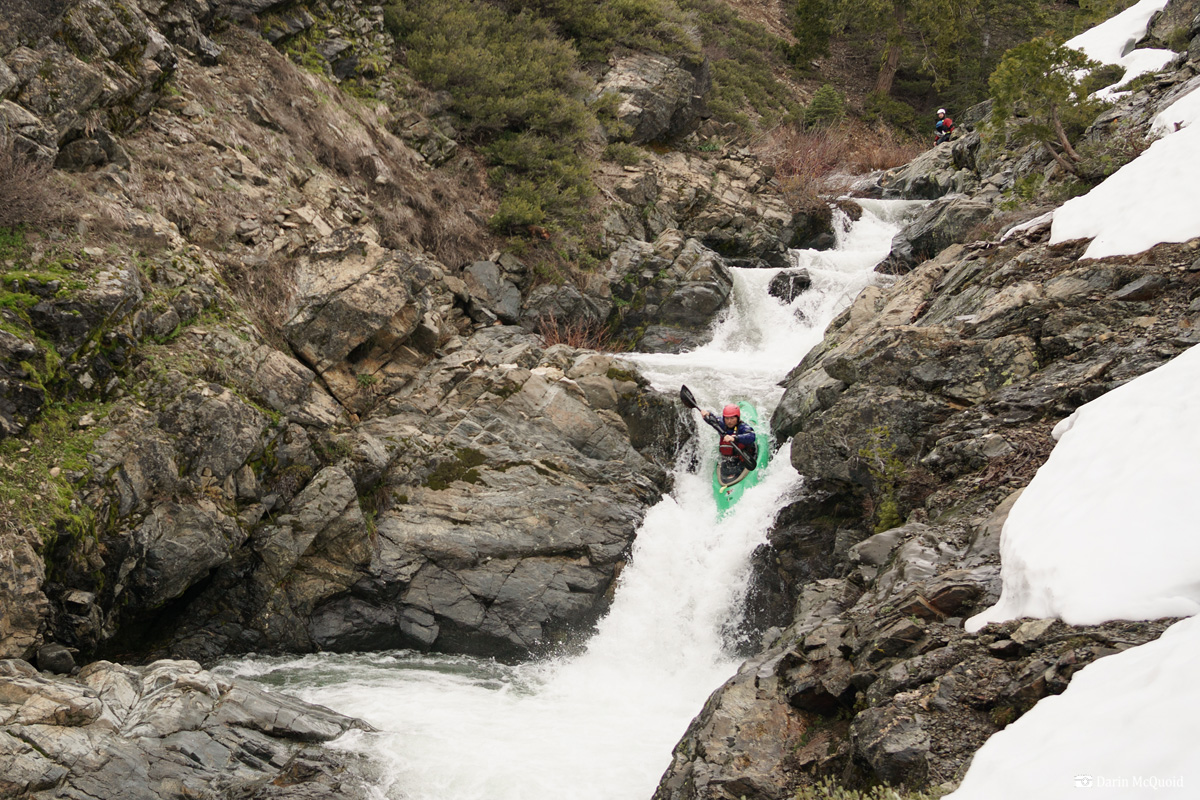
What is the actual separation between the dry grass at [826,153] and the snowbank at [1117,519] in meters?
17.0

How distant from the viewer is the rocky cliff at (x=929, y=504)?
15.9ft

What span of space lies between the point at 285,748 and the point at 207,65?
12.4 m

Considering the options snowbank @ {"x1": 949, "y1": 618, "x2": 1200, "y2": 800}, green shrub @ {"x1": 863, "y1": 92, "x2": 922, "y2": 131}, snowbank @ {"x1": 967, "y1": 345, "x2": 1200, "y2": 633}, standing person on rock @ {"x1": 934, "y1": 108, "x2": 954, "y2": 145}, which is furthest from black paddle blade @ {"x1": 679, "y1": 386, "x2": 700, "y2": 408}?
green shrub @ {"x1": 863, "y1": 92, "x2": 922, "y2": 131}

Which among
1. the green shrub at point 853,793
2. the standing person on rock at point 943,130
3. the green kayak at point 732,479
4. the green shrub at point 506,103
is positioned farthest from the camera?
the standing person on rock at point 943,130

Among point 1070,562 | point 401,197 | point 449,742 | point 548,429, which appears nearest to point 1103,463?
point 1070,562

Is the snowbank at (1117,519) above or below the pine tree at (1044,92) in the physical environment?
below

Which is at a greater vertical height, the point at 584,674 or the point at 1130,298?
the point at 1130,298

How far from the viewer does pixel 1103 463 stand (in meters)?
5.42

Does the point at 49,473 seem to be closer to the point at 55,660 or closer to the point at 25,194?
the point at 55,660

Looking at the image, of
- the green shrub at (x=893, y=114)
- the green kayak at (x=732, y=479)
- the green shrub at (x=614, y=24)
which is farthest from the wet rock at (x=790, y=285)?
the green shrub at (x=893, y=114)

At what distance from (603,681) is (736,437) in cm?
448

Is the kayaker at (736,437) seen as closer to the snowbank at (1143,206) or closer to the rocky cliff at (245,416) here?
the rocky cliff at (245,416)

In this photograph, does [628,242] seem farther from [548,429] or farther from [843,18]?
[843,18]

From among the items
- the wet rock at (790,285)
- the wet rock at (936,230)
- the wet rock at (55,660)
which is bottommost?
the wet rock at (55,660)
